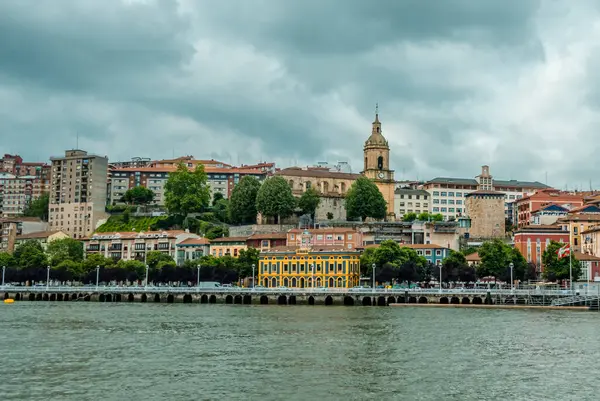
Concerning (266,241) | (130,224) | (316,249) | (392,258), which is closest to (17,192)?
(130,224)

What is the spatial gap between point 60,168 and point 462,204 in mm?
78517

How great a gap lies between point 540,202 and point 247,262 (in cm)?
5701

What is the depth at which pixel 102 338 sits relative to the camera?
186 feet

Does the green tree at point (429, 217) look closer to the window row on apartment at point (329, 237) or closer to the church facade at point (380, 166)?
the church facade at point (380, 166)

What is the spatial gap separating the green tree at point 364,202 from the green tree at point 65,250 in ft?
146

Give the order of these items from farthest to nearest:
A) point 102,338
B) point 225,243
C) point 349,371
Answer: point 225,243
point 102,338
point 349,371

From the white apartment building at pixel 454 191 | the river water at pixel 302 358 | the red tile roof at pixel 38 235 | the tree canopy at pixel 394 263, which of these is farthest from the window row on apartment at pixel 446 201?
the river water at pixel 302 358

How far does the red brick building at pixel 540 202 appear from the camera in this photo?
14744 centimetres

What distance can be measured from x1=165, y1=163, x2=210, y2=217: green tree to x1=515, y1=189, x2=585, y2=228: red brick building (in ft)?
181

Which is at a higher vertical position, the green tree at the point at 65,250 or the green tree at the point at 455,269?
the green tree at the point at 65,250

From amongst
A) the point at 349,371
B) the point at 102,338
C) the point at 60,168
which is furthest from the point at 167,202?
the point at 349,371

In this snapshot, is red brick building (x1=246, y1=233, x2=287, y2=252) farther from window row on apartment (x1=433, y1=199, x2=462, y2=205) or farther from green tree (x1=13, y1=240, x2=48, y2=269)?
window row on apartment (x1=433, y1=199, x2=462, y2=205)

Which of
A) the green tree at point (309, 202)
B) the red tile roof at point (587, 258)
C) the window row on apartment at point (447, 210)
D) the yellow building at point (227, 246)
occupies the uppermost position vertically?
the window row on apartment at point (447, 210)

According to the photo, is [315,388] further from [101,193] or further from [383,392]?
[101,193]
